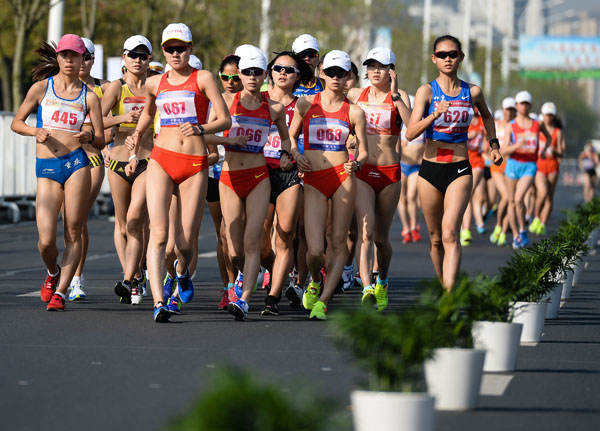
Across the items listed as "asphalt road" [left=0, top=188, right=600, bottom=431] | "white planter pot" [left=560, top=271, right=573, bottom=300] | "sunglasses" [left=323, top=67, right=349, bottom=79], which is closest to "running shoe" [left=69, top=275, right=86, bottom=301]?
"asphalt road" [left=0, top=188, right=600, bottom=431]

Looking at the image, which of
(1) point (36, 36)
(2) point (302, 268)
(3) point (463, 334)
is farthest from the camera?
(1) point (36, 36)

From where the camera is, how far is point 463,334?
24.5 feet

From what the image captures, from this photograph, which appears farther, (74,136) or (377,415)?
(74,136)

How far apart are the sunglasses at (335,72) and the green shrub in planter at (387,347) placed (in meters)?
5.26

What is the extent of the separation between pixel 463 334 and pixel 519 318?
303cm

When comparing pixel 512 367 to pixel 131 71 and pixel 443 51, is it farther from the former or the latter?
pixel 131 71

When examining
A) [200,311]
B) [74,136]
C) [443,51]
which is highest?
[443,51]

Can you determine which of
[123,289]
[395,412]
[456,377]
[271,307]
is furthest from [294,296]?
[395,412]

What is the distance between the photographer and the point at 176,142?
1106 cm

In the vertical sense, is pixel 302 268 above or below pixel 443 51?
below

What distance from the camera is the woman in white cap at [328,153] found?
11.7 m

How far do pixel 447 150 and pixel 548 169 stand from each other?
13.1 m

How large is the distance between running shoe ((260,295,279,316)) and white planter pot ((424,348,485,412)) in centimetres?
441

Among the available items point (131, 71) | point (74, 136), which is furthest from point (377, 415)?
point (131, 71)
